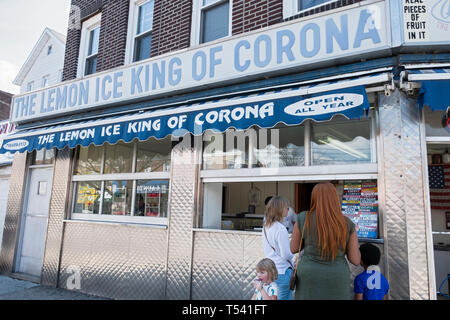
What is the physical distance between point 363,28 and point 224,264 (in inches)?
146

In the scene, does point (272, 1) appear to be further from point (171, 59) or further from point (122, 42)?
point (122, 42)

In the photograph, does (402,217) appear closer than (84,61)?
Yes

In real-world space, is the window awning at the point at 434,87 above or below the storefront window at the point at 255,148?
above

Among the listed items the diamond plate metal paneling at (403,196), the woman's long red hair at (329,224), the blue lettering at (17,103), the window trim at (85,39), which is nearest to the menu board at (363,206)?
the diamond plate metal paneling at (403,196)

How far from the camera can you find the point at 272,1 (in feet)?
17.6

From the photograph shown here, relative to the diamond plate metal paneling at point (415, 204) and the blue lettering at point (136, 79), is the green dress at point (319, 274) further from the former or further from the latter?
the blue lettering at point (136, 79)

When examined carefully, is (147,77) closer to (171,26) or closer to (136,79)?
(136,79)

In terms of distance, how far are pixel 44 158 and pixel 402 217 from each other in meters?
7.41

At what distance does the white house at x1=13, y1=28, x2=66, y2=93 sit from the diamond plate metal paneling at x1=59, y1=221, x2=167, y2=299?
41.4 feet

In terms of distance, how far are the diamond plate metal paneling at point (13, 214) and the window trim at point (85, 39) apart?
2.58 metres

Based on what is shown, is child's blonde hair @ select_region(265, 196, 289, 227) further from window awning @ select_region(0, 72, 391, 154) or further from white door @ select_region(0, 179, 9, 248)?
white door @ select_region(0, 179, 9, 248)

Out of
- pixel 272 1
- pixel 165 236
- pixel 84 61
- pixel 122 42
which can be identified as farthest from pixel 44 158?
pixel 272 1

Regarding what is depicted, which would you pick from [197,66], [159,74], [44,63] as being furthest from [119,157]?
[44,63]

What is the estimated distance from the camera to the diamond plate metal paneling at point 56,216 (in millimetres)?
6574
